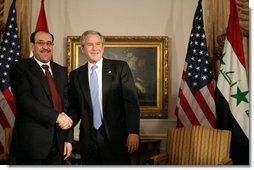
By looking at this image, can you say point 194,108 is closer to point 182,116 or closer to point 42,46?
point 182,116

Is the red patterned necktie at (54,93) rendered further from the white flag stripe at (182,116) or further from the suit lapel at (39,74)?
the white flag stripe at (182,116)

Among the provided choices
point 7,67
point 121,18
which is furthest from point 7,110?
point 121,18

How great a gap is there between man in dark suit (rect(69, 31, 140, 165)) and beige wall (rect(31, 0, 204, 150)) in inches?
10.6

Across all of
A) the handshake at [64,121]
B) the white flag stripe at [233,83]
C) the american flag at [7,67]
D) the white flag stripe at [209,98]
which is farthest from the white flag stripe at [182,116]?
the american flag at [7,67]

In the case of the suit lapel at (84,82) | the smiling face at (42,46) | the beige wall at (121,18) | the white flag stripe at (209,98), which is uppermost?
the beige wall at (121,18)

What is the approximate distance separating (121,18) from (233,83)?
896mm

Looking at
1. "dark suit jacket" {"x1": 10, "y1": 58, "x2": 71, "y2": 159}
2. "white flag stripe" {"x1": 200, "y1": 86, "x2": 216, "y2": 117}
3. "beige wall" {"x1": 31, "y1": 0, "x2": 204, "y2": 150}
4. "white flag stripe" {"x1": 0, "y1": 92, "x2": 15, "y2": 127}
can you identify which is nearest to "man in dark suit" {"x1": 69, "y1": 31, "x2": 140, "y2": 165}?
"dark suit jacket" {"x1": 10, "y1": 58, "x2": 71, "y2": 159}

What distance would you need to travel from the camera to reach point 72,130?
1.98 m

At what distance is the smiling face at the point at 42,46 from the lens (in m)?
2.00

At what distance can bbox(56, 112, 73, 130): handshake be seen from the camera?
1889mm

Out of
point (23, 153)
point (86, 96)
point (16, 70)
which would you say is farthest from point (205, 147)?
point (16, 70)

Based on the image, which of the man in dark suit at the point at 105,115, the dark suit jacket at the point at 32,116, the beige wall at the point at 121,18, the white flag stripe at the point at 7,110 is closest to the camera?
the dark suit jacket at the point at 32,116

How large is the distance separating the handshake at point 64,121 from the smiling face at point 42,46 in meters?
0.36

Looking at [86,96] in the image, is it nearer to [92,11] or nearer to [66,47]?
[66,47]
